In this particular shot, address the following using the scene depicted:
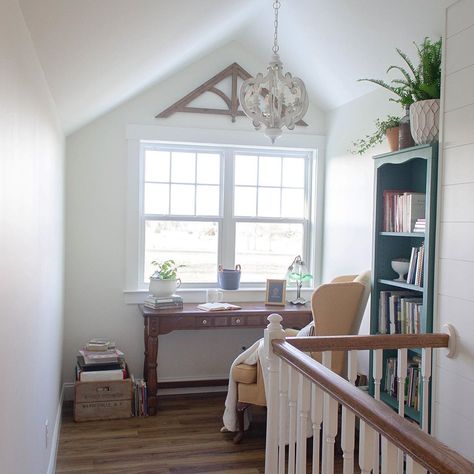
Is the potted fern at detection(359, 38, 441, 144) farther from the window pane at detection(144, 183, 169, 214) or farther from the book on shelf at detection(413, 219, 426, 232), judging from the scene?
the window pane at detection(144, 183, 169, 214)

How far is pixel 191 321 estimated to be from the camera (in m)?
4.30

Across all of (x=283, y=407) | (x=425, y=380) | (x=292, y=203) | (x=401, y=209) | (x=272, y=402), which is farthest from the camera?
(x=292, y=203)

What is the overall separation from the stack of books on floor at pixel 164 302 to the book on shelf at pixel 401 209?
185 centimetres

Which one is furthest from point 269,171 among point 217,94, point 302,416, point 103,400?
point 302,416

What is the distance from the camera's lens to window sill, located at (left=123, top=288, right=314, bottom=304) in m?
4.67

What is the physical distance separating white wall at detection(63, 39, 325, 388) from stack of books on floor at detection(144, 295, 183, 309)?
1.11ft

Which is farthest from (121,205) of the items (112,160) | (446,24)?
(446,24)

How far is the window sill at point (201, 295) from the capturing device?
4.67 metres

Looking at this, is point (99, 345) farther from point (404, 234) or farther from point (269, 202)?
point (404, 234)

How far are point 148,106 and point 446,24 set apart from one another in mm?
2692

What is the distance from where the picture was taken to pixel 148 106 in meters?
4.68

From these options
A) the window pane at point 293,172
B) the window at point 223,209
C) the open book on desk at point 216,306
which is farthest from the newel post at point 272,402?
the window pane at point 293,172

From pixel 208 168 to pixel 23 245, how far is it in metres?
3.19

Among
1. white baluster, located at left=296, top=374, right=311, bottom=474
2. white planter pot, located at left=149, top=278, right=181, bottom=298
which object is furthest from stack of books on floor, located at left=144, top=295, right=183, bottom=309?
white baluster, located at left=296, top=374, right=311, bottom=474
